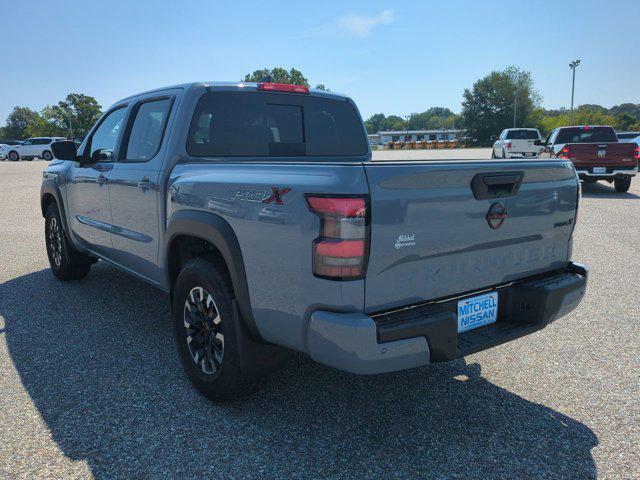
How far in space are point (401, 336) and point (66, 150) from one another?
3.96m

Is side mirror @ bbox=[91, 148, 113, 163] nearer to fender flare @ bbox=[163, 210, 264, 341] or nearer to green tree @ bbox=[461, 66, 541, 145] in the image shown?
fender flare @ bbox=[163, 210, 264, 341]

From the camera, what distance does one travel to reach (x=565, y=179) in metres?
3.12

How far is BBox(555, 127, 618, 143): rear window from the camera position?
15.4 metres

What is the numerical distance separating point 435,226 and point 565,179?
3.90ft

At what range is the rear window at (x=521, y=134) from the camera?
864 inches

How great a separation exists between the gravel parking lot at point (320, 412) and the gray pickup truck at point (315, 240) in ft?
1.23

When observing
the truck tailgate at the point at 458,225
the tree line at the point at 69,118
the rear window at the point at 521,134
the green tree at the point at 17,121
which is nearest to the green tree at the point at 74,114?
the tree line at the point at 69,118

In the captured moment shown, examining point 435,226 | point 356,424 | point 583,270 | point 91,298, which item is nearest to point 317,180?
point 435,226

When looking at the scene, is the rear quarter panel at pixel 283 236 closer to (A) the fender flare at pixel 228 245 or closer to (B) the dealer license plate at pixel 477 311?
(A) the fender flare at pixel 228 245

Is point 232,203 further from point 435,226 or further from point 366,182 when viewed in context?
point 435,226

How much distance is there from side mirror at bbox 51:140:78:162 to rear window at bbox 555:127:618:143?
47.9 feet

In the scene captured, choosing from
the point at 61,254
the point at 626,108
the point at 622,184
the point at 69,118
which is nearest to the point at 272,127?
the point at 61,254

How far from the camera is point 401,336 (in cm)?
231

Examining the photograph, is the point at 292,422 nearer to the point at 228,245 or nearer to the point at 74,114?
the point at 228,245
